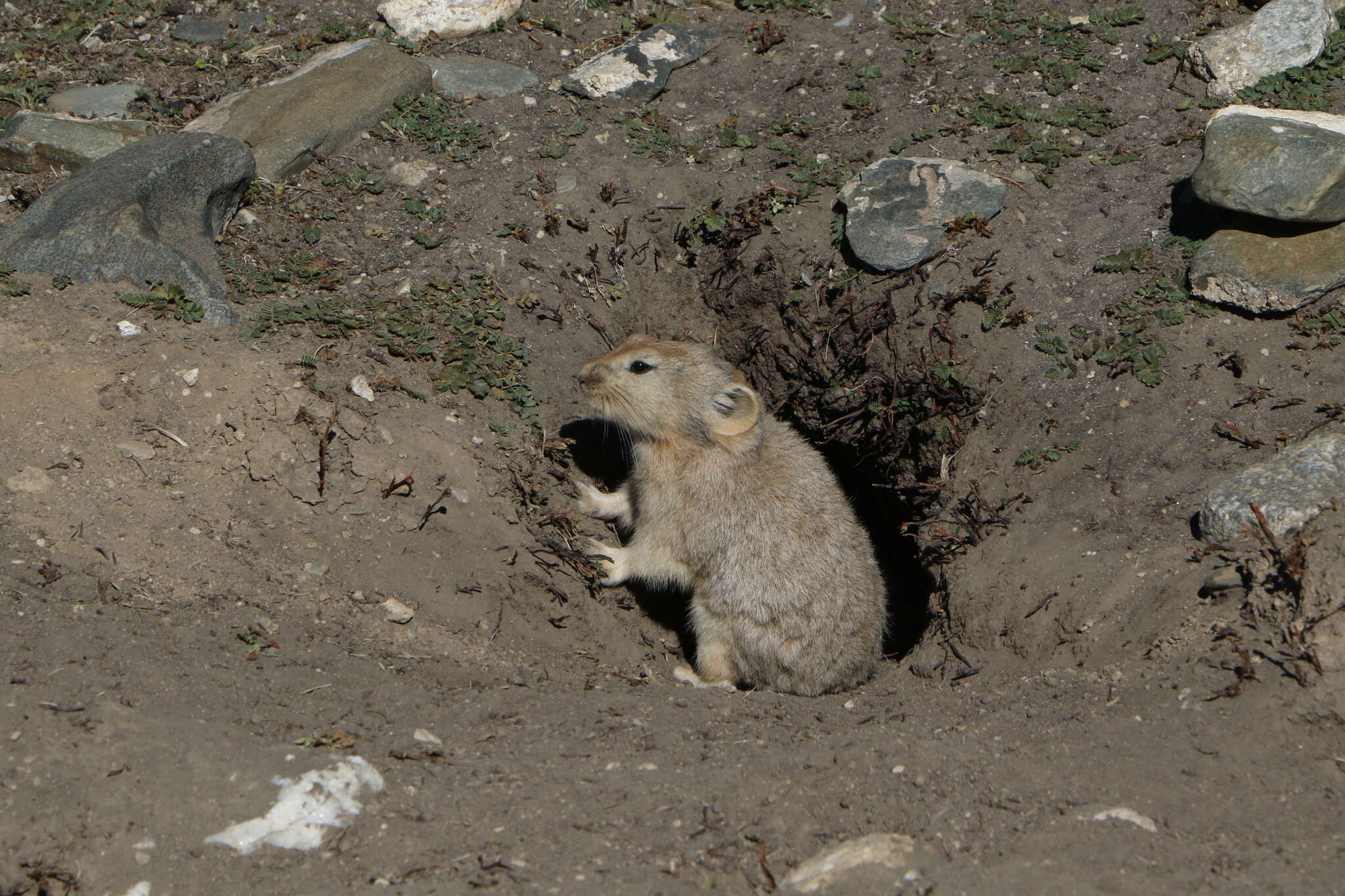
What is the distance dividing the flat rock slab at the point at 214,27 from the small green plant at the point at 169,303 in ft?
14.3

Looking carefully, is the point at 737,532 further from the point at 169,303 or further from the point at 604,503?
the point at 169,303

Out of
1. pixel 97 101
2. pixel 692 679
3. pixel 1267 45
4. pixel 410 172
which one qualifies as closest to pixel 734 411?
pixel 692 679

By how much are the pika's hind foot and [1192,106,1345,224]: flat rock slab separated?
5178mm

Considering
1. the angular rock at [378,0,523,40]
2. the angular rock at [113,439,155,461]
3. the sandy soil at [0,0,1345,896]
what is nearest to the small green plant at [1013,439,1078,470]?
the sandy soil at [0,0,1345,896]

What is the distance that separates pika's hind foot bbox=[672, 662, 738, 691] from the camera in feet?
24.0

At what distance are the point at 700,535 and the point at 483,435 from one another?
178 cm

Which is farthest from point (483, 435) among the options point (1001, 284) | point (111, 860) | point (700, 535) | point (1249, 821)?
point (1249, 821)

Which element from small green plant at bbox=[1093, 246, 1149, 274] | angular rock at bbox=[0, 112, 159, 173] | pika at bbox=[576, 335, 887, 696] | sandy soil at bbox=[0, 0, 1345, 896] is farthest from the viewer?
angular rock at bbox=[0, 112, 159, 173]

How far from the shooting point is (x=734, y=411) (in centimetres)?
707

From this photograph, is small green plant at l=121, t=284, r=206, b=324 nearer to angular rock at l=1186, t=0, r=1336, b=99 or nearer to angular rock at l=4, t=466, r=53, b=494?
angular rock at l=4, t=466, r=53, b=494

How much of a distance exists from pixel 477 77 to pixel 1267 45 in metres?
7.34

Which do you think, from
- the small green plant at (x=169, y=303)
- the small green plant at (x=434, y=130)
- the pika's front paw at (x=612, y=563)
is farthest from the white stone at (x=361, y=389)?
the small green plant at (x=434, y=130)

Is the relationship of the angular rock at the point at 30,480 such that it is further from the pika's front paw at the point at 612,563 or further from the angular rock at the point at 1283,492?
the angular rock at the point at 1283,492

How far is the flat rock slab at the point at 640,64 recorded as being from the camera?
32.0 ft
